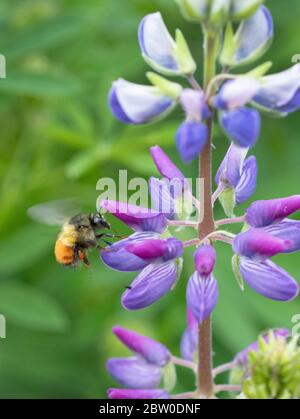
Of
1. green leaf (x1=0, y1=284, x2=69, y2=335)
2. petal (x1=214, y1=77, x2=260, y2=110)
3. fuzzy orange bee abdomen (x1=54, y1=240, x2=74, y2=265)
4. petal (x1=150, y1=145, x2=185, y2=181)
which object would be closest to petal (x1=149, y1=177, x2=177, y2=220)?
petal (x1=150, y1=145, x2=185, y2=181)

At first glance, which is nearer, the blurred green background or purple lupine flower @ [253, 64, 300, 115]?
purple lupine flower @ [253, 64, 300, 115]

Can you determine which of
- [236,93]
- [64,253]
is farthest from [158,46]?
[64,253]

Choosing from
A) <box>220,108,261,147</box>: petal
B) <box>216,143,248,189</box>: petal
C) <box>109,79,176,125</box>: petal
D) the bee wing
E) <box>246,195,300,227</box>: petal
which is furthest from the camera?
the bee wing

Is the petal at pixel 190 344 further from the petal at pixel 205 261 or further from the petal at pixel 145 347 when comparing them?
the petal at pixel 205 261

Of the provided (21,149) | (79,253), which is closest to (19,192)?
(21,149)

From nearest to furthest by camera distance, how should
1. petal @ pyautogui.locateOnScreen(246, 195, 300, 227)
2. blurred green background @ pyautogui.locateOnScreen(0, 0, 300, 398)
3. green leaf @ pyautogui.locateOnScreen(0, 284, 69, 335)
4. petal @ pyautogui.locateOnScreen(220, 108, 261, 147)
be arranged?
petal @ pyautogui.locateOnScreen(220, 108, 261, 147)
petal @ pyautogui.locateOnScreen(246, 195, 300, 227)
green leaf @ pyautogui.locateOnScreen(0, 284, 69, 335)
blurred green background @ pyautogui.locateOnScreen(0, 0, 300, 398)

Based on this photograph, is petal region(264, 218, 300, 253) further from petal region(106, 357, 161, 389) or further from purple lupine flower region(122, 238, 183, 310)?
petal region(106, 357, 161, 389)

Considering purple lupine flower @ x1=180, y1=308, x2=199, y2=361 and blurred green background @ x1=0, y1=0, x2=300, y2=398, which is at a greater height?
blurred green background @ x1=0, y1=0, x2=300, y2=398

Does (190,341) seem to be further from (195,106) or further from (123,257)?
(195,106)

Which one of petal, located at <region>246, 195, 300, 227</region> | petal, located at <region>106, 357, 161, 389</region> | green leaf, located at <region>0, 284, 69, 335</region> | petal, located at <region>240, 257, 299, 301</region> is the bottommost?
petal, located at <region>106, 357, 161, 389</region>
